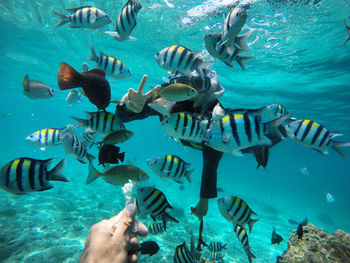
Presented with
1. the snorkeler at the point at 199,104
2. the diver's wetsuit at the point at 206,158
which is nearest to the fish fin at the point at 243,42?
the snorkeler at the point at 199,104

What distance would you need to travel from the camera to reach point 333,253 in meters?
4.12

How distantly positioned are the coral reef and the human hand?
4.64 metres

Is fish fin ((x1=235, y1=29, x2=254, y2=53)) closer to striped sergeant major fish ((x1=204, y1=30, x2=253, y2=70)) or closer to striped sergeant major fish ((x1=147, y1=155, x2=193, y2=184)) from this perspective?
striped sergeant major fish ((x1=204, y1=30, x2=253, y2=70))

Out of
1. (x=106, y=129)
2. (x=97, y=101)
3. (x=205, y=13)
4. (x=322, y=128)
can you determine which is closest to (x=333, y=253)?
(x=322, y=128)

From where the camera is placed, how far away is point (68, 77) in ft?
7.23

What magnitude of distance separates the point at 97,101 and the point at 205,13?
1169 centimetres

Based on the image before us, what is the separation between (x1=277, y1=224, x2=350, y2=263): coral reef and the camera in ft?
13.4

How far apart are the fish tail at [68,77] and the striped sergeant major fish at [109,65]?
52.6 inches

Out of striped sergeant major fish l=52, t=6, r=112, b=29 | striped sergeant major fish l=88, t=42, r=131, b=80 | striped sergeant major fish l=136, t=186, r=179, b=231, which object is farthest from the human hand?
striped sergeant major fish l=52, t=6, r=112, b=29

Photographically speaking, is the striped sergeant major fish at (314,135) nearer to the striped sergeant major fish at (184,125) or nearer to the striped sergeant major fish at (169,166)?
the striped sergeant major fish at (184,125)

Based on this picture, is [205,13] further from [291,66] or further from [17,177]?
[17,177]

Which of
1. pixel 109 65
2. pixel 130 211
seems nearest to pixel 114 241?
pixel 130 211

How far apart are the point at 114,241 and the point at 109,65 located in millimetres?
2981

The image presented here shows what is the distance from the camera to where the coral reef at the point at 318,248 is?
4074 millimetres
